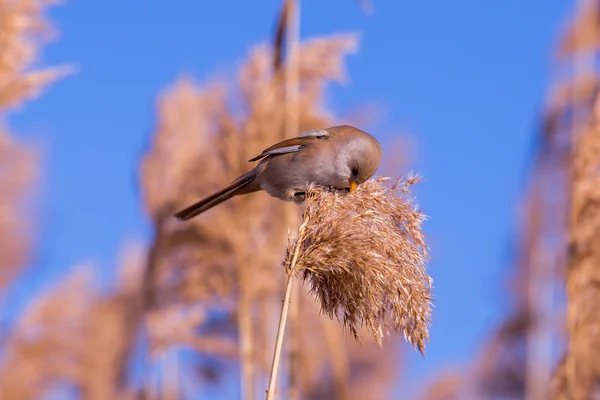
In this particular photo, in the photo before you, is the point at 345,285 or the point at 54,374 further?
the point at 54,374

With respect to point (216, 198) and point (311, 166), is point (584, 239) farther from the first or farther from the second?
point (216, 198)

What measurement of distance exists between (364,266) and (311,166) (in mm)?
615

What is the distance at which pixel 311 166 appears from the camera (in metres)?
2.71

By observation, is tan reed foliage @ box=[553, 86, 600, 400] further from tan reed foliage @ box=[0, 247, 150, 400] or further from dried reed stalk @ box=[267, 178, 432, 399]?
tan reed foliage @ box=[0, 247, 150, 400]

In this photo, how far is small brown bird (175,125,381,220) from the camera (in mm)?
2613

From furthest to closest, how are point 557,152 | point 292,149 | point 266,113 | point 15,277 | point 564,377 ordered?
1. point 15,277
2. point 557,152
3. point 266,113
4. point 564,377
5. point 292,149

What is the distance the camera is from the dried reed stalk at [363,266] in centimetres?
216

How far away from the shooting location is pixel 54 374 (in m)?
7.94

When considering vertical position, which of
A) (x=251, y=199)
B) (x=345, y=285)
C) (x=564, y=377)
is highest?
(x=251, y=199)

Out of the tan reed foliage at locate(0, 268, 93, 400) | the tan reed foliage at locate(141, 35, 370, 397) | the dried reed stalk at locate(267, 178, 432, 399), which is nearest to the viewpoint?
the dried reed stalk at locate(267, 178, 432, 399)

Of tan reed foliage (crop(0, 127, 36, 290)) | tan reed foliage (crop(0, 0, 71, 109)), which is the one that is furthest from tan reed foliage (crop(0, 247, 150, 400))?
tan reed foliage (crop(0, 0, 71, 109))

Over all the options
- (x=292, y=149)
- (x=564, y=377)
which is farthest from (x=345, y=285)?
(x=564, y=377)

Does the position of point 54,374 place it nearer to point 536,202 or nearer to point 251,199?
point 251,199

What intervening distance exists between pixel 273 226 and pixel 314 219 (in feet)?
13.4
